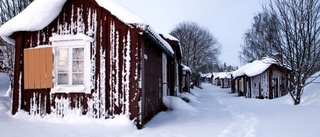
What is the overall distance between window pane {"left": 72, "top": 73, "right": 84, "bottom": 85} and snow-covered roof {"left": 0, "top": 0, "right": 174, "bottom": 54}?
1.87 meters

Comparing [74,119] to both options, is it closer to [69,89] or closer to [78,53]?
[69,89]

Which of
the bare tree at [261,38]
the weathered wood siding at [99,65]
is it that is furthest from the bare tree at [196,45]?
the weathered wood siding at [99,65]

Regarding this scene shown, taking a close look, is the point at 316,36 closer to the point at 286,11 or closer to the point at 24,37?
the point at 286,11

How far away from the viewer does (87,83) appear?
8.53 m

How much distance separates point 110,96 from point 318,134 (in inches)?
220

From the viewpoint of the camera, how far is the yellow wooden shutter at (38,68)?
8829mm

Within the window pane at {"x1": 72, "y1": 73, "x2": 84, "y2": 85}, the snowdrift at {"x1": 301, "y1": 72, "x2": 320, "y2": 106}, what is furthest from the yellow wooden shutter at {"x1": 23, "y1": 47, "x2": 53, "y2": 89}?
the snowdrift at {"x1": 301, "y1": 72, "x2": 320, "y2": 106}

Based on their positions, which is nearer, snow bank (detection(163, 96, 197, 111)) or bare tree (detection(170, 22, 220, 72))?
snow bank (detection(163, 96, 197, 111))

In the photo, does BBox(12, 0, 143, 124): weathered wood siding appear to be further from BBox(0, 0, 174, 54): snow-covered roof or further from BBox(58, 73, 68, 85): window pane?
BBox(58, 73, 68, 85): window pane

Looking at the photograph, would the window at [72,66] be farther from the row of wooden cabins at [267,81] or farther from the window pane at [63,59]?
the row of wooden cabins at [267,81]

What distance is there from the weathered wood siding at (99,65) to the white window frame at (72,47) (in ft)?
0.44

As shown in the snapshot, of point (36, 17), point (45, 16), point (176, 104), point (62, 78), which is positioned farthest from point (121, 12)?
point (176, 104)

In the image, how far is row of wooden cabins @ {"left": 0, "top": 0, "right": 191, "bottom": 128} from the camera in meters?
8.20

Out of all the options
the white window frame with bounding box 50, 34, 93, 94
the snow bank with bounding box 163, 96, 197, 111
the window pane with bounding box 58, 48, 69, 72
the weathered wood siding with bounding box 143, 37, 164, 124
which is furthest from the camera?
the snow bank with bounding box 163, 96, 197, 111
